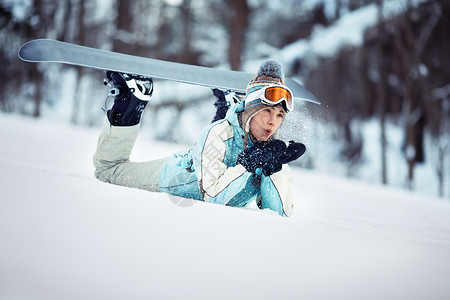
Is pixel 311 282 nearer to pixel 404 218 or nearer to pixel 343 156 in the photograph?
pixel 404 218

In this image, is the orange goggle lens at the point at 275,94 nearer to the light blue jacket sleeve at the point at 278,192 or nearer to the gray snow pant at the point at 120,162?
the light blue jacket sleeve at the point at 278,192

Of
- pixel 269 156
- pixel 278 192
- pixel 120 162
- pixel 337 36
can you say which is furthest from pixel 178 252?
pixel 337 36

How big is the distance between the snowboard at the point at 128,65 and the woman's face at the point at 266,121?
0.50m

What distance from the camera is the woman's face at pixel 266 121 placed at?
1511 millimetres

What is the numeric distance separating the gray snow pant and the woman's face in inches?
23.5

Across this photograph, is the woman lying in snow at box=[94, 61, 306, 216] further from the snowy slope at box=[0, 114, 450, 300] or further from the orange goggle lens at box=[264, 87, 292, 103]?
the snowy slope at box=[0, 114, 450, 300]

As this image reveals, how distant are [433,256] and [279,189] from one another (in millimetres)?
520

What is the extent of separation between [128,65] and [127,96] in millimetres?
145

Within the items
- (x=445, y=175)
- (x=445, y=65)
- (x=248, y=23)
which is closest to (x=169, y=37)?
(x=248, y=23)

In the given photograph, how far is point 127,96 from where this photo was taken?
1.94 m

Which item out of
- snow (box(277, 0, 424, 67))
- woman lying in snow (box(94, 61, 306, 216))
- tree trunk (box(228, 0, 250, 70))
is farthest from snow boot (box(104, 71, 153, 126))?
tree trunk (box(228, 0, 250, 70))

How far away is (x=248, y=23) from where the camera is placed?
7668 millimetres

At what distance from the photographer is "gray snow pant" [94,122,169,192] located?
2014 millimetres

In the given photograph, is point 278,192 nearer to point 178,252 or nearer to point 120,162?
point 178,252
